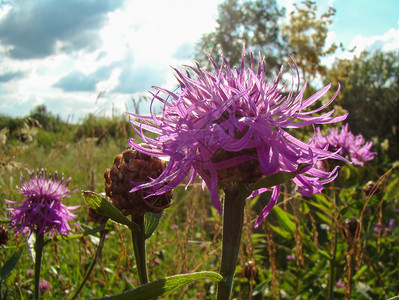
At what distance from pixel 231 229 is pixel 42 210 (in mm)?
1008

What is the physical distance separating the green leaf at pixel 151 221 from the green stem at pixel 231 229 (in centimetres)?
26

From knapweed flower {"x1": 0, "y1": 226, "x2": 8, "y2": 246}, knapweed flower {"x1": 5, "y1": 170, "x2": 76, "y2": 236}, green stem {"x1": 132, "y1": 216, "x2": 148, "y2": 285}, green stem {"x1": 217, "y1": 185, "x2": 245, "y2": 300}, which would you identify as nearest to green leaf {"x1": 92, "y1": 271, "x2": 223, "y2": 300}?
green stem {"x1": 217, "y1": 185, "x2": 245, "y2": 300}

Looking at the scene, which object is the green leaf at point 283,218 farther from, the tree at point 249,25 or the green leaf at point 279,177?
the tree at point 249,25

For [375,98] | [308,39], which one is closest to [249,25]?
[375,98]

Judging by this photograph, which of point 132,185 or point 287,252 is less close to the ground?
point 132,185

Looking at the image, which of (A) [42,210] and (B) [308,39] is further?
(B) [308,39]

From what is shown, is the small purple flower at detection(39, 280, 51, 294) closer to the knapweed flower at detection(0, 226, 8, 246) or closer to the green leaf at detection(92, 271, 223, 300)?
the knapweed flower at detection(0, 226, 8, 246)

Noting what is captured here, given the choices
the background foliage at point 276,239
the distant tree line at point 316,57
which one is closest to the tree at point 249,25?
the distant tree line at point 316,57

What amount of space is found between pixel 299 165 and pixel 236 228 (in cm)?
21

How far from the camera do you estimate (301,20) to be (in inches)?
125

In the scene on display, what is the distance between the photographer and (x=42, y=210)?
1435 mm

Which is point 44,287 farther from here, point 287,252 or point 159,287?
point 159,287

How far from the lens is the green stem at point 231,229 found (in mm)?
751

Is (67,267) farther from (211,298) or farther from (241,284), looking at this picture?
(241,284)
